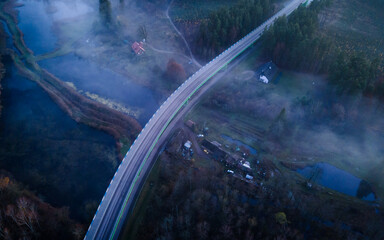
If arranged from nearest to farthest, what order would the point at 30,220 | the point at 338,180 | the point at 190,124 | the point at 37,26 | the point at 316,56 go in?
the point at 30,220 → the point at 338,180 → the point at 190,124 → the point at 316,56 → the point at 37,26

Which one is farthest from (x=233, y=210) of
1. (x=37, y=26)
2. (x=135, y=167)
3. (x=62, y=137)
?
(x=37, y=26)

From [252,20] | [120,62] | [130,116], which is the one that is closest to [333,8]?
[252,20]

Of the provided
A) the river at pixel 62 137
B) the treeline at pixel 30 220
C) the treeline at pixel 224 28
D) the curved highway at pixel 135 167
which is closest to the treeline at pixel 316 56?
the treeline at pixel 224 28

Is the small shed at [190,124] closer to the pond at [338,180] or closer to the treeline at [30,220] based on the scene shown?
the pond at [338,180]

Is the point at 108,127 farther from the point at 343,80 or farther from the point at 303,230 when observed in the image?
the point at 343,80

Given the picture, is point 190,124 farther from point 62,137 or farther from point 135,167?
point 62,137
